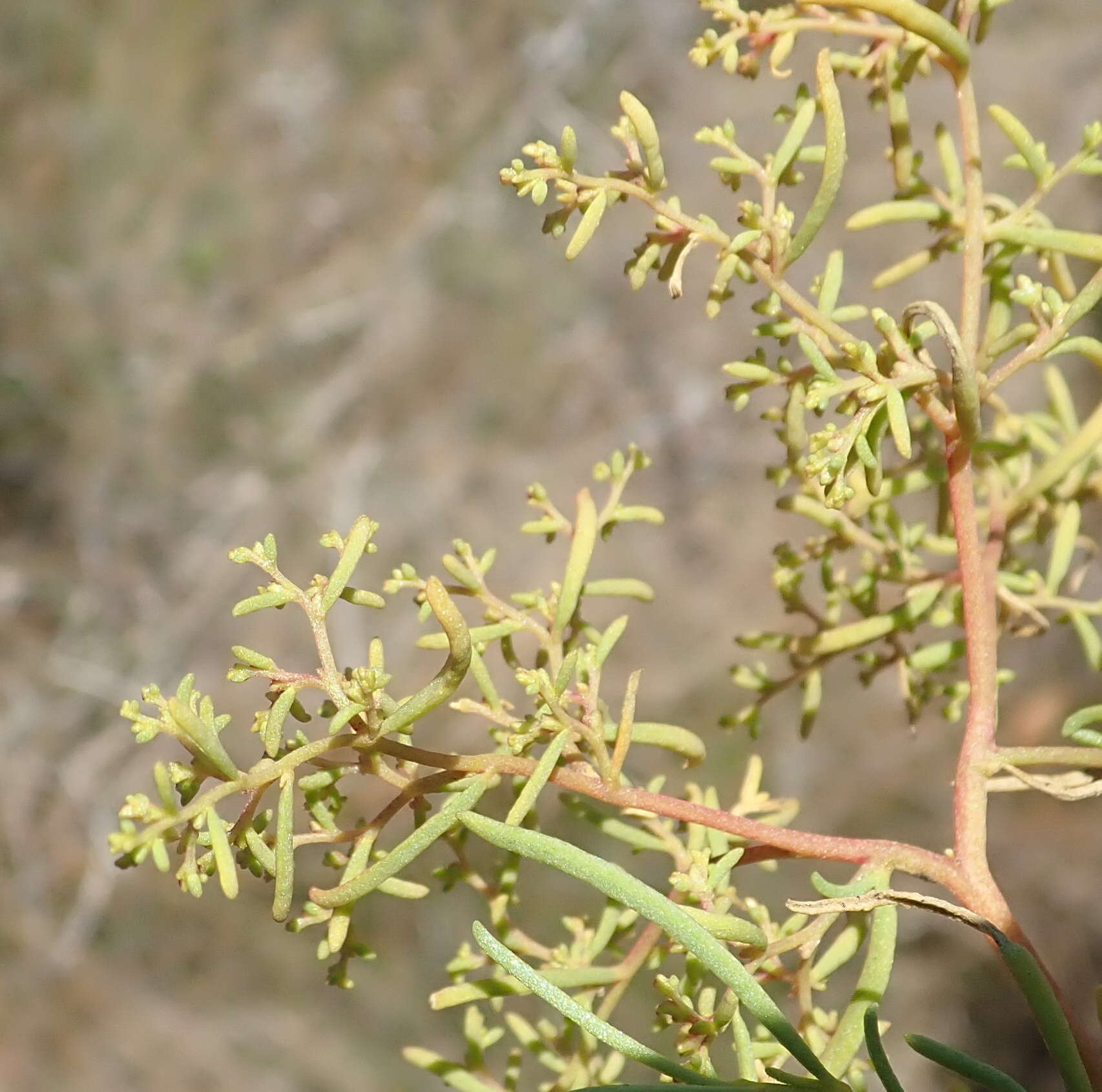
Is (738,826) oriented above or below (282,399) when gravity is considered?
below

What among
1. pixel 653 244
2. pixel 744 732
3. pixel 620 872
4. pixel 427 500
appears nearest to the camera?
pixel 620 872

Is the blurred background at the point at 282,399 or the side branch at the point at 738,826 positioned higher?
the blurred background at the point at 282,399

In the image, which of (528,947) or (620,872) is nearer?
(620,872)

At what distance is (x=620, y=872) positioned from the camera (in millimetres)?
339

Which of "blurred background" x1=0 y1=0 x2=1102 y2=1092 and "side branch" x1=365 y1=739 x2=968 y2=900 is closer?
"side branch" x1=365 y1=739 x2=968 y2=900

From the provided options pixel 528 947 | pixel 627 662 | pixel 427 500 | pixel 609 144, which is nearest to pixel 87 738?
pixel 427 500

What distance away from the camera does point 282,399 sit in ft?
7.13

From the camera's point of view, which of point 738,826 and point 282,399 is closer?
point 738,826

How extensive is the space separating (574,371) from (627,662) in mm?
587

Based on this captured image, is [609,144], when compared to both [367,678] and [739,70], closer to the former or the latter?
[739,70]

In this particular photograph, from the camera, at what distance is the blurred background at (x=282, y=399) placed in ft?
6.31

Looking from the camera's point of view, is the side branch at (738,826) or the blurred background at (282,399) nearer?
the side branch at (738,826)

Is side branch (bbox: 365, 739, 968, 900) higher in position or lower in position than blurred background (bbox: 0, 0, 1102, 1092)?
lower

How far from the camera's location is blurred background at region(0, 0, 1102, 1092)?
6.31 ft
